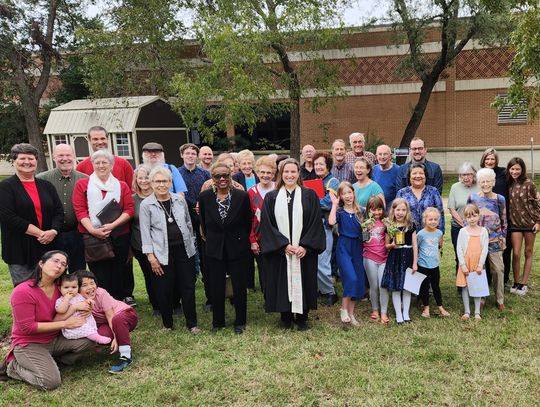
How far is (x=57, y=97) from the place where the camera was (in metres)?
25.3

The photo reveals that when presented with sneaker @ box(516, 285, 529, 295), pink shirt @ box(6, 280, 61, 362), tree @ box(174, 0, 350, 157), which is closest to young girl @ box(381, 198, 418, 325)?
sneaker @ box(516, 285, 529, 295)

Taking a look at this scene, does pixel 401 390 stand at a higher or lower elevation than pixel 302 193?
lower

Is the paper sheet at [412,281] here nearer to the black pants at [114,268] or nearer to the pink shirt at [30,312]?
the black pants at [114,268]

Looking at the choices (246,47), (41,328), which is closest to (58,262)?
(41,328)

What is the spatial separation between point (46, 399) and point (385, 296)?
139 inches

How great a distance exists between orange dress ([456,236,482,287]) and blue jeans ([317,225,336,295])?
1506 millimetres

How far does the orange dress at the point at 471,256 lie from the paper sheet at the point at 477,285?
2.3 inches

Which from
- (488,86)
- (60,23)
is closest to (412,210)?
(488,86)

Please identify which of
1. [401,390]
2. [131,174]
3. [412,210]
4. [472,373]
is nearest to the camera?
[401,390]

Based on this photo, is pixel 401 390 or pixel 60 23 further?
pixel 60 23

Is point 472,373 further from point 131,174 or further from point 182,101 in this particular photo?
point 182,101

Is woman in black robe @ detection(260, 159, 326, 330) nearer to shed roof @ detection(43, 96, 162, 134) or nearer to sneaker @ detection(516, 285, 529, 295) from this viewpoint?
sneaker @ detection(516, 285, 529, 295)

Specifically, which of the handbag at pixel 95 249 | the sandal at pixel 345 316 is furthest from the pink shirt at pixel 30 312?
the sandal at pixel 345 316

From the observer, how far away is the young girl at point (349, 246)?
5.20 meters
